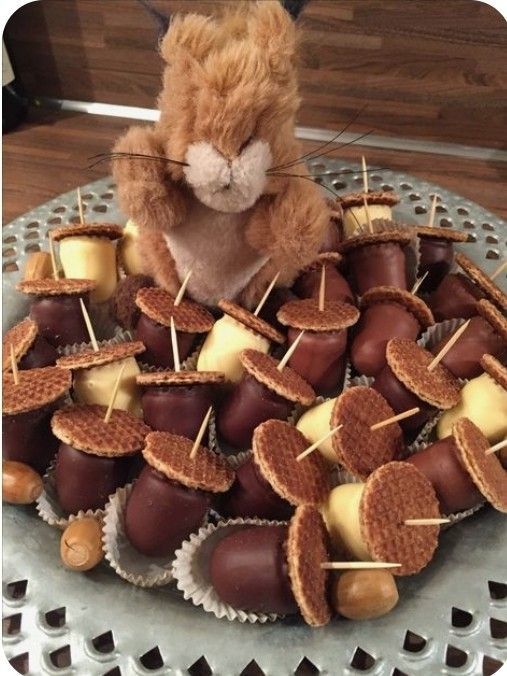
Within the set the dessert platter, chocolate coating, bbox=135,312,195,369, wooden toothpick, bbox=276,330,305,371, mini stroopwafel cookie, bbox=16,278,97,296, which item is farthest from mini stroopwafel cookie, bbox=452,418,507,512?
mini stroopwafel cookie, bbox=16,278,97,296

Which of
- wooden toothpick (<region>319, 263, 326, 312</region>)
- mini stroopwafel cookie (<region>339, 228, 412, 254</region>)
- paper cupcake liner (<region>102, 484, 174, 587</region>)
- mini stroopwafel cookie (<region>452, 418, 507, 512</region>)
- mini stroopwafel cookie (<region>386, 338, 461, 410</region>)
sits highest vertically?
mini stroopwafel cookie (<region>339, 228, 412, 254</region>)

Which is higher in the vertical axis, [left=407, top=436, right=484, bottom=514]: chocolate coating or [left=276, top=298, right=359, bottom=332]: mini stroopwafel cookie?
[left=276, top=298, right=359, bottom=332]: mini stroopwafel cookie

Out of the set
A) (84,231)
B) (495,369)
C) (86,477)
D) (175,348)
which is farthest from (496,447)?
(84,231)

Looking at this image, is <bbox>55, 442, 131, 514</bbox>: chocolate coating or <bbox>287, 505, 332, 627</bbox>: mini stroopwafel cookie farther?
<bbox>55, 442, 131, 514</bbox>: chocolate coating

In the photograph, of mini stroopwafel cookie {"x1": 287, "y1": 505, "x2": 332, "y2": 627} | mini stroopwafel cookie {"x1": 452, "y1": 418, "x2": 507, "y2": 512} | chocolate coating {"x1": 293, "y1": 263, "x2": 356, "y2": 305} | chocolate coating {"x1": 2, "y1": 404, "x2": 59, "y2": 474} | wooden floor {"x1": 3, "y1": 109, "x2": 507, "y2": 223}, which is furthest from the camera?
wooden floor {"x1": 3, "y1": 109, "x2": 507, "y2": 223}

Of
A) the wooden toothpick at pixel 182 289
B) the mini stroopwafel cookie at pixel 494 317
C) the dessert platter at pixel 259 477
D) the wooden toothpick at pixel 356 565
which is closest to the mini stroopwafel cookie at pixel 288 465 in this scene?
the dessert platter at pixel 259 477

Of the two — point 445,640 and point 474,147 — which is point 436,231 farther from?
point 474,147

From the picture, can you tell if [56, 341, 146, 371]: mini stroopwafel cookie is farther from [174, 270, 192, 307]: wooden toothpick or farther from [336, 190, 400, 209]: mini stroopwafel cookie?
[336, 190, 400, 209]: mini stroopwafel cookie

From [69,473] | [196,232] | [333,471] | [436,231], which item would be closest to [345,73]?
[436,231]

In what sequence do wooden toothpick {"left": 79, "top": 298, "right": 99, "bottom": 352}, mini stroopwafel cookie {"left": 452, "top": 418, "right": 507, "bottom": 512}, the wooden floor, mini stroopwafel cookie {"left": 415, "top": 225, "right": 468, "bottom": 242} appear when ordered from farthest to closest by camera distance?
1. the wooden floor
2. mini stroopwafel cookie {"left": 415, "top": 225, "right": 468, "bottom": 242}
3. wooden toothpick {"left": 79, "top": 298, "right": 99, "bottom": 352}
4. mini stroopwafel cookie {"left": 452, "top": 418, "right": 507, "bottom": 512}
